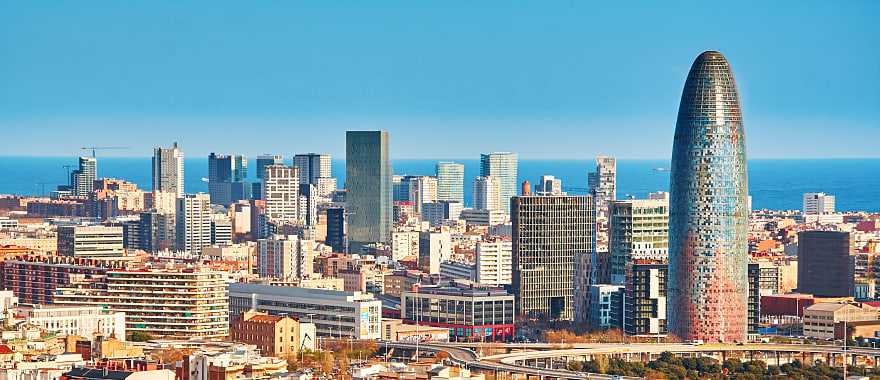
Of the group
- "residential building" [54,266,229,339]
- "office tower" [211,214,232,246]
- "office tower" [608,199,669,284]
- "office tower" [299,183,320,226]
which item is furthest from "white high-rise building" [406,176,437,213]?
"residential building" [54,266,229,339]

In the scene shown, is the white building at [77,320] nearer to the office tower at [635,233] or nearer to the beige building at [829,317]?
the office tower at [635,233]

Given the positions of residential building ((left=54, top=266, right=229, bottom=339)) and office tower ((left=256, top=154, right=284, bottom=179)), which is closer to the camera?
residential building ((left=54, top=266, right=229, bottom=339))

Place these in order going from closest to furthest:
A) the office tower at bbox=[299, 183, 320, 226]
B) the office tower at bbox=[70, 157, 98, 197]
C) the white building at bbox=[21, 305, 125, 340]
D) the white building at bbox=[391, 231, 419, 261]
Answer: the white building at bbox=[21, 305, 125, 340] → the white building at bbox=[391, 231, 419, 261] → the office tower at bbox=[299, 183, 320, 226] → the office tower at bbox=[70, 157, 98, 197]

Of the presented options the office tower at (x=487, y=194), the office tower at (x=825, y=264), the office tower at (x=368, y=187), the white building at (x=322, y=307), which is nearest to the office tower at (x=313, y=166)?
the office tower at (x=487, y=194)

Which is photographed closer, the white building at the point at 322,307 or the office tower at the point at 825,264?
the white building at the point at 322,307

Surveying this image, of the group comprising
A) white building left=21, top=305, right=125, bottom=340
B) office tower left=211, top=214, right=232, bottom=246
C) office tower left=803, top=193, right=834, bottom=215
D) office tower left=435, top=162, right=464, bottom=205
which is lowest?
white building left=21, top=305, right=125, bottom=340

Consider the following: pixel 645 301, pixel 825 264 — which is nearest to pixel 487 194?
pixel 825 264

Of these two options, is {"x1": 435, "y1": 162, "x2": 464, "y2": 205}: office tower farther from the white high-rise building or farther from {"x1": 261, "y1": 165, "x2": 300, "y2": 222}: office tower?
{"x1": 261, "y1": 165, "x2": 300, "y2": 222}: office tower
